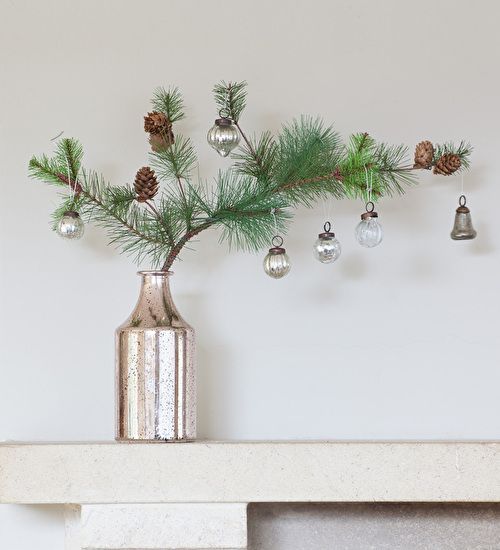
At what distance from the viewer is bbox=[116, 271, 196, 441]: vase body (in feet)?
4.17

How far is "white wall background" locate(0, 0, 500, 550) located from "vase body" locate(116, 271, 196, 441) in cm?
17

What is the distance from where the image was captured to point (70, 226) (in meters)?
1.31

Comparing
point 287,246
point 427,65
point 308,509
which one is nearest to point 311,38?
point 427,65

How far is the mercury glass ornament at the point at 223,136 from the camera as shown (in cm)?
132

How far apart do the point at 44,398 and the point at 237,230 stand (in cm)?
39

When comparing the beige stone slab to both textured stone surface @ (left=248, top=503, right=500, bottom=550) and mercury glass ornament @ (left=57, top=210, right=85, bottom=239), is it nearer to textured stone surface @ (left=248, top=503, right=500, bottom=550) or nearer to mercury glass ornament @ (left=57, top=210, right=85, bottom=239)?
textured stone surface @ (left=248, top=503, right=500, bottom=550)

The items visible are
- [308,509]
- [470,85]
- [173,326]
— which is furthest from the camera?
[470,85]

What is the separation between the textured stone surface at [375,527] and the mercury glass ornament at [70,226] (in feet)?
1.57

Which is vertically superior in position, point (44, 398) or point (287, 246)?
point (287, 246)

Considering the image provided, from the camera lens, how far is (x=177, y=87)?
4.92ft

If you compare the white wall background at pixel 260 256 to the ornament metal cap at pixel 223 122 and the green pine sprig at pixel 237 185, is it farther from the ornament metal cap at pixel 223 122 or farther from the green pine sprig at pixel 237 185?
the ornament metal cap at pixel 223 122

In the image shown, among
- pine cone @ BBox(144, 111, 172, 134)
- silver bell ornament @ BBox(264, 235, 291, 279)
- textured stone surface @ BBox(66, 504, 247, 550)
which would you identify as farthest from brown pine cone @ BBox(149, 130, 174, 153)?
textured stone surface @ BBox(66, 504, 247, 550)

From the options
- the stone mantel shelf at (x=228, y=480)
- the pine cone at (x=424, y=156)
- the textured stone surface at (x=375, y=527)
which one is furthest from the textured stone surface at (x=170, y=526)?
the pine cone at (x=424, y=156)

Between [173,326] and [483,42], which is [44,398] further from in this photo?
[483,42]
